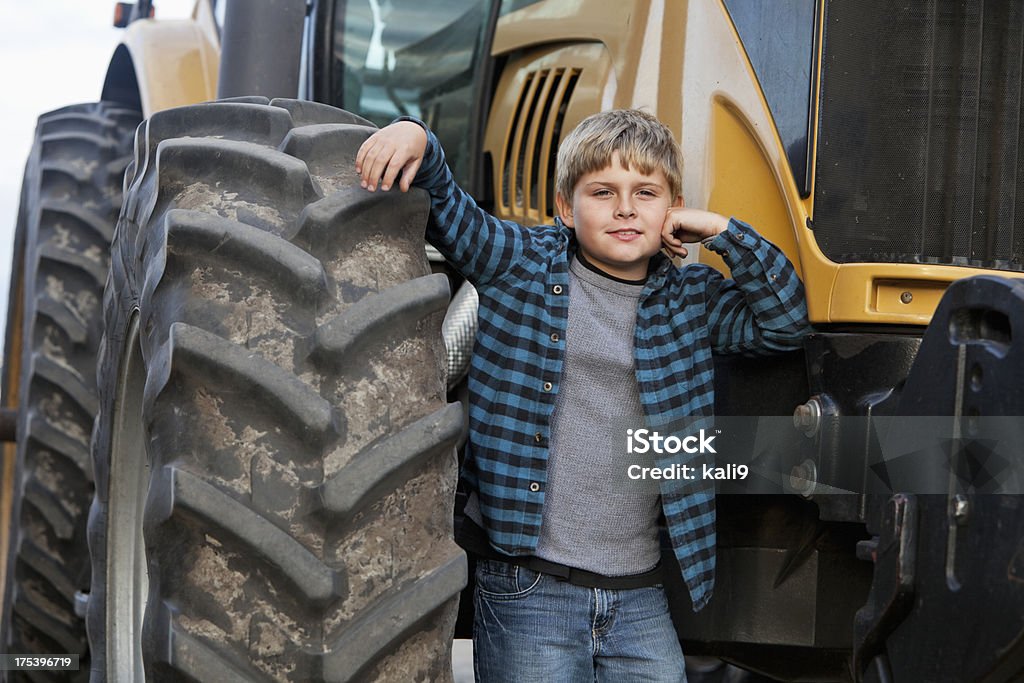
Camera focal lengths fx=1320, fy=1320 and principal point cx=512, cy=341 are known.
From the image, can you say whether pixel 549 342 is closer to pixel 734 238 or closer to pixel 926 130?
pixel 734 238

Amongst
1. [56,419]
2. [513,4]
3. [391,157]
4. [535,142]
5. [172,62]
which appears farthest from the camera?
[172,62]

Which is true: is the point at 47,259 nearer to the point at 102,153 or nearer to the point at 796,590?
the point at 102,153

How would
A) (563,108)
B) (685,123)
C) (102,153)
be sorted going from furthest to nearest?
(102,153)
(563,108)
(685,123)

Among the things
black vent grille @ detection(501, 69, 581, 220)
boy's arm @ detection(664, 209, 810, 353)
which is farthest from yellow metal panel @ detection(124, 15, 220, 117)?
boy's arm @ detection(664, 209, 810, 353)

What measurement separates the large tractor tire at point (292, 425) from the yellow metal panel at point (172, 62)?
5.88 ft

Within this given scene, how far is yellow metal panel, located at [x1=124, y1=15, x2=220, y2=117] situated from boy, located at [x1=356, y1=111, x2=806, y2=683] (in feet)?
6.01

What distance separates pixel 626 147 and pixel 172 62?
2.14 m

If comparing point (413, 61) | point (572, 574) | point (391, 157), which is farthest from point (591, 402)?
point (413, 61)

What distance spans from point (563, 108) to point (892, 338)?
107 centimetres

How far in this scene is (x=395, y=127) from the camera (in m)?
1.94

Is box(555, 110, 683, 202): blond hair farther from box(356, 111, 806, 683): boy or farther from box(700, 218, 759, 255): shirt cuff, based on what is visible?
box(700, 218, 759, 255): shirt cuff

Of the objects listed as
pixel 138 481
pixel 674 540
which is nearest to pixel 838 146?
pixel 674 540

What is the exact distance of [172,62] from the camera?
12.5 ft

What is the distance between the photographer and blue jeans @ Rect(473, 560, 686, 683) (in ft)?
6.70
